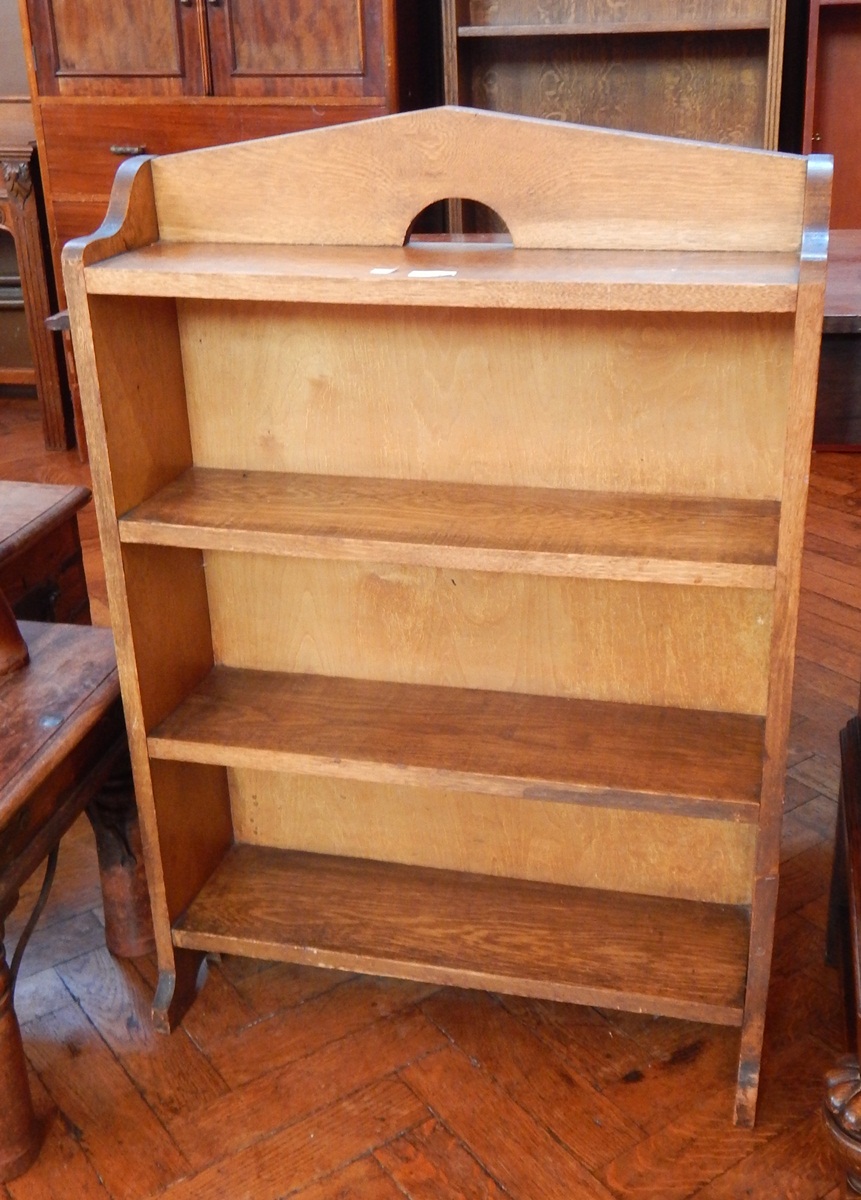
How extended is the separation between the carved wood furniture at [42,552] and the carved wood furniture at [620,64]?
213cm

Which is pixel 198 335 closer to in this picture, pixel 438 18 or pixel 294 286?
pixel 294 286

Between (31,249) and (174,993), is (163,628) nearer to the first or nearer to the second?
(174,993)

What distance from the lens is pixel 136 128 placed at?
3.85 metres

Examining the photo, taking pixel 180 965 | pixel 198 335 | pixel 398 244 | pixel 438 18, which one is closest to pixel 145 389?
pixel 198 335

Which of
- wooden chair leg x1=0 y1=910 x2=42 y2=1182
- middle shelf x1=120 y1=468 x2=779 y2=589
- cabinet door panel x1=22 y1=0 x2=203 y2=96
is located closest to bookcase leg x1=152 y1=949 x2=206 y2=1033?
wooden chair leg x1=0 y1=910 x2=42 y2=1182

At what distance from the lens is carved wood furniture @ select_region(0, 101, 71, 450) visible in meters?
4.18

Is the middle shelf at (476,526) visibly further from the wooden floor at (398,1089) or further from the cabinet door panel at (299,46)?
the cabinet door panel at (299,46)

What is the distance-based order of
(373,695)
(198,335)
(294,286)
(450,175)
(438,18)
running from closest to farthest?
1. (294,286)
2. (450,175)
3. (198,335)
4. (373,695)
5. (438,18)

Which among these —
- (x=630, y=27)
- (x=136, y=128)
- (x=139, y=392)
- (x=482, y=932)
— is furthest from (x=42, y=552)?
(x=630, y=27)

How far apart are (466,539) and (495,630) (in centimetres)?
32

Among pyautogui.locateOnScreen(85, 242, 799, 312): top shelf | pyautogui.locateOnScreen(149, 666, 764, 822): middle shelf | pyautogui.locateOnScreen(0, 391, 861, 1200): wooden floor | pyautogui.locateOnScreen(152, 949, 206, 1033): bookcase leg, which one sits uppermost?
pyautogui.locateOnScreen(85, 242, 799, 312): top shelf

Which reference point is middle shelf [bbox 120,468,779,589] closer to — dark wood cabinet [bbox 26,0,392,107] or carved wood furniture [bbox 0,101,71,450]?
dark wood cabinet [bbox 26,0,392,107]

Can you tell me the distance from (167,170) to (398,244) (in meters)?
0.32

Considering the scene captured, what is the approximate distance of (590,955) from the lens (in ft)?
5.81
